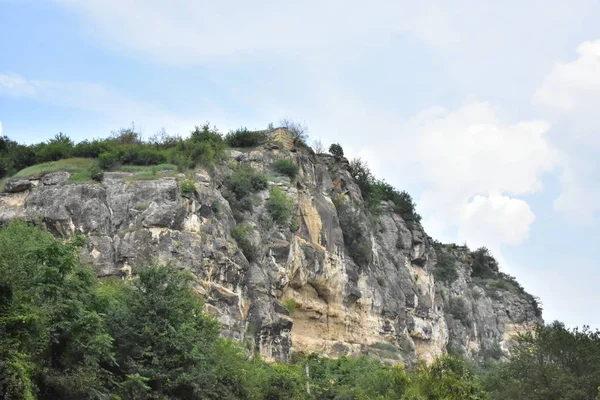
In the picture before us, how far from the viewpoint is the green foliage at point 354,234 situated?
5769 cm

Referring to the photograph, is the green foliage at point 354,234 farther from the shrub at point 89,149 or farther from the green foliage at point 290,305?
the shrub at point 89,149

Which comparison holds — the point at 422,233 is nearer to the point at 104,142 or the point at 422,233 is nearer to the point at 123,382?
the point at 104,142

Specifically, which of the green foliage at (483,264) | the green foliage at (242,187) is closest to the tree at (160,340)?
the green foliage at (242,187)

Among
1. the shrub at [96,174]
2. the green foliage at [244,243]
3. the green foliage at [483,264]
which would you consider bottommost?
the green foliage at [244,243]

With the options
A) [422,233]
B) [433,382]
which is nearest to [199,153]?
[433,382]

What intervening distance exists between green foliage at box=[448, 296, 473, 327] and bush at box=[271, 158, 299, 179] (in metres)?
38.9

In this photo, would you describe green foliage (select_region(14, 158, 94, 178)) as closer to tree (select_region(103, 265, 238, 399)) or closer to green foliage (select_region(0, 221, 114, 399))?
tree (select_region(103, 265, 238, 399))

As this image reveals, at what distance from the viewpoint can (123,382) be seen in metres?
23.8

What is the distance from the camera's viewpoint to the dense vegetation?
812 inches

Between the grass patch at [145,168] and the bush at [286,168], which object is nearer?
the grass patch at [145,168]

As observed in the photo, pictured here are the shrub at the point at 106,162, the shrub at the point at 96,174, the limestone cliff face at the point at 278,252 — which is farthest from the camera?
the shrub at the point at 106,162

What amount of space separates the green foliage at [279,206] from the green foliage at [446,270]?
44.5 m

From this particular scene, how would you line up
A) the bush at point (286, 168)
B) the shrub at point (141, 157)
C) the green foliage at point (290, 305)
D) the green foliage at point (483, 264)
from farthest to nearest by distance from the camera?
the green foliage at point (483, 264) < the bush at point (286, 168) < the green foliage at point (290, 305) < the shrub at point (141, 157)

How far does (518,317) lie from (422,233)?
2764cm
